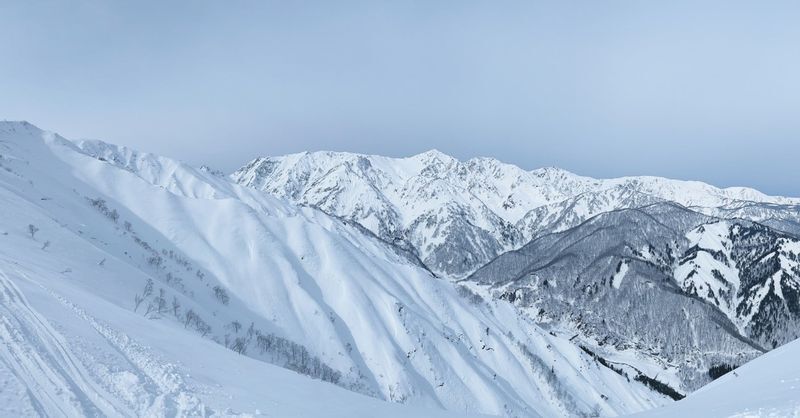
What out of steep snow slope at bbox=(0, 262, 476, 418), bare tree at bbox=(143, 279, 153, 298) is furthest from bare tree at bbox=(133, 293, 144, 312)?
steep snow slope at bbox=(0, 262, 476, 418)

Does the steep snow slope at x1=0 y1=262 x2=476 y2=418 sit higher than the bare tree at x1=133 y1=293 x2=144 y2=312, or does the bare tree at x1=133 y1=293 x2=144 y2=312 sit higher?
the steep snow slope at x1=0 y1=262 x2=476 y2=418

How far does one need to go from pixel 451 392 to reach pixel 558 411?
29521mm

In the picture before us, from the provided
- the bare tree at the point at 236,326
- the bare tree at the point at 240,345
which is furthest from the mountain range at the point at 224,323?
the bare tree at the point at 236,326

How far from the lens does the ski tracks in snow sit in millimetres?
19922

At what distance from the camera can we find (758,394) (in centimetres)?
2103

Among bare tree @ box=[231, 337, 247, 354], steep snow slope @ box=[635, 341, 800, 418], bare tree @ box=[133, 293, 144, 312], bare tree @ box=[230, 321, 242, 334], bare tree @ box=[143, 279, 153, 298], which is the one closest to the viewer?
steep snow slope @ box=[635, 341, 800, 418]

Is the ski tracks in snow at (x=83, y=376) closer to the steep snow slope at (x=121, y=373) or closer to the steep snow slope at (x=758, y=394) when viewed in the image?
the steep snow slope at (x=121, y=373)

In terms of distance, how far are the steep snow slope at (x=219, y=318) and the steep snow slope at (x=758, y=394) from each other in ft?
56.3

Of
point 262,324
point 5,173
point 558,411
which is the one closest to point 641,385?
point 558,411

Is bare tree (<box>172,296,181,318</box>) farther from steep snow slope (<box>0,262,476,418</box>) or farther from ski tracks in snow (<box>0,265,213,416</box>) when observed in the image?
ski tracks in snow (<box>0,265,213,416</box>)

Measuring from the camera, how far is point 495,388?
9331cm

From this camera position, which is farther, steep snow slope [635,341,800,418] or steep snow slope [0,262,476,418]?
steep snow slope [0,262,476,418]

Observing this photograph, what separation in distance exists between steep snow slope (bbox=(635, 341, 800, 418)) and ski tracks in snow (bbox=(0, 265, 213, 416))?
2223cm

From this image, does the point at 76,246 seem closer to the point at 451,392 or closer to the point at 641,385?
the point at 451,392
